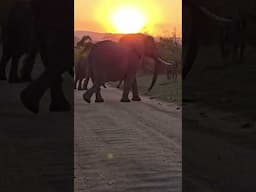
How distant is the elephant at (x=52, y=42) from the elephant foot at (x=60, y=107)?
0.51 metres

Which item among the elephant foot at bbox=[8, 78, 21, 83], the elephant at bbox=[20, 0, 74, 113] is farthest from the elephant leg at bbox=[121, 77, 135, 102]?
the elephant at bbox=[20, 0, 74, 113]

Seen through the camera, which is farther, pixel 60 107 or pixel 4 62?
pixel 4 62

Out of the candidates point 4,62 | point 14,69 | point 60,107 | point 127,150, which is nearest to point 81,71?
point 4,62

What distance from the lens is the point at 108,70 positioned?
11.2 meters

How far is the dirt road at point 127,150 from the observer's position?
402cm

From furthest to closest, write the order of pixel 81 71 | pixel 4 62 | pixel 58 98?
pixel 81 71 < pixel 4 62 < pixel 58 98

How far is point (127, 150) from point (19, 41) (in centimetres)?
354

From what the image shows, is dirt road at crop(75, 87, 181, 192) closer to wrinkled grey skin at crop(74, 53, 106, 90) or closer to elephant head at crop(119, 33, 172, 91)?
elephant head at crop(119, 33, 172, 91)

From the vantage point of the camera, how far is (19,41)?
819cm
